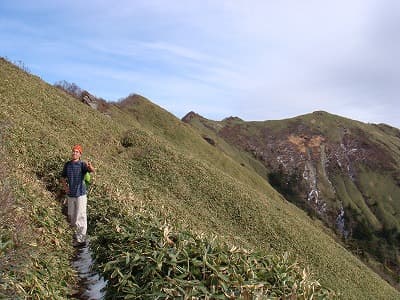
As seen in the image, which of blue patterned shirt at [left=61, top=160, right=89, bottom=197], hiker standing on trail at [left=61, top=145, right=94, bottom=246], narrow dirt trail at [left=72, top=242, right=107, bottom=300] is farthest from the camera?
blue patterned shirt at [left=61, top=160, right=89, bottom=197]

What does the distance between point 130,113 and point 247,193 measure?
3657 cm

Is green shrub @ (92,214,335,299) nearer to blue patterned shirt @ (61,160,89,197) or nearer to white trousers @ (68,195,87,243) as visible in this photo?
white trousers @ (68,195,87,243)

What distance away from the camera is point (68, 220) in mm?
17625

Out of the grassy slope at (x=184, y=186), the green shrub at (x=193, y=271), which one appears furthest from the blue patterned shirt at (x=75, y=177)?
the grassy slope at (x=184, y=186)

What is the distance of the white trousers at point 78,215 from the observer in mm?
16756

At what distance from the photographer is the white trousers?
16.8 meters

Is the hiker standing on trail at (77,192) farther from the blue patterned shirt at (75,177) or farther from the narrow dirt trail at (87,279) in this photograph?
the narrow dirt trail at (87,279)

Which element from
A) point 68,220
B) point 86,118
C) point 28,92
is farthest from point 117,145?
point 68,220

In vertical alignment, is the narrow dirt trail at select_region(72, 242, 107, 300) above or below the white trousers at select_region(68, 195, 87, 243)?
below

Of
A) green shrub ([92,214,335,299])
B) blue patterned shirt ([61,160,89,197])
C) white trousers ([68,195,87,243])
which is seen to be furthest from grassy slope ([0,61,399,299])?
green shrub ([92,214,335,299])

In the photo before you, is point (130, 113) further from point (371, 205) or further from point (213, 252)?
point (371, 205)

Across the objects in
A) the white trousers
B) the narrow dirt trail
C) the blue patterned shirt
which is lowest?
the narrow dirt trail

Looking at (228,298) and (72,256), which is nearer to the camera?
(228,298)

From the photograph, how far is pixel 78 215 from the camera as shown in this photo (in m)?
17.0
